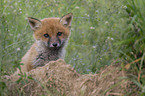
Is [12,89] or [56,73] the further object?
[56,73]

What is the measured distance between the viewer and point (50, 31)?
4.64 meters

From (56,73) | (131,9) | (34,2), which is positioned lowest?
(56,73)

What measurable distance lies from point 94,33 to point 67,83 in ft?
8.44

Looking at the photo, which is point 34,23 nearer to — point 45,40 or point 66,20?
point 45,40

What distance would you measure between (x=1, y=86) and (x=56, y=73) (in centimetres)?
96

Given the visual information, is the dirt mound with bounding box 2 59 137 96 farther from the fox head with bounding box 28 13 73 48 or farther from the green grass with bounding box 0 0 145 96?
the fox head with bounding box 28 13 73 48

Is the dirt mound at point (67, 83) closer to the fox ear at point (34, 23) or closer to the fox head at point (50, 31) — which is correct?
the fox head at point (50, 31)

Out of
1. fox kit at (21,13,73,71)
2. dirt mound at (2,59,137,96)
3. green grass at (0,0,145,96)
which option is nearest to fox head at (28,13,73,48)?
fox kit at (21,13,73,71)

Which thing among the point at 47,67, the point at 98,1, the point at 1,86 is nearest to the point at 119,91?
the point at 47,67

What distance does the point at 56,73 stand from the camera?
3439 millimetres

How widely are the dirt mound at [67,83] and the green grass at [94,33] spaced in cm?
24

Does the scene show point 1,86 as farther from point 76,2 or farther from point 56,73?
point 76,2

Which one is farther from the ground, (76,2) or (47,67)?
(76,2)

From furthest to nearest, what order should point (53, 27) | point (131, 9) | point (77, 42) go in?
point (77, 42) → point (53, 27) → point (131, 9)
